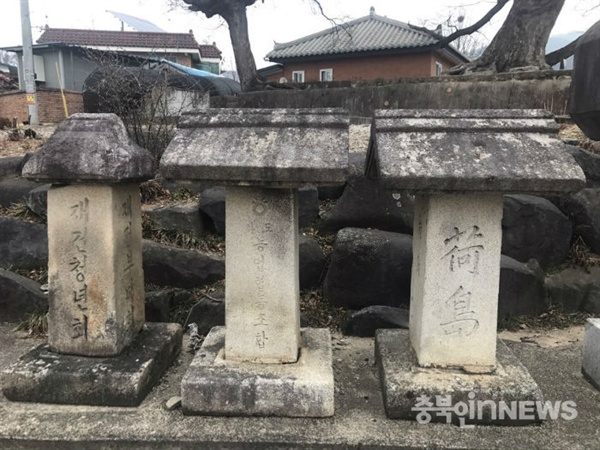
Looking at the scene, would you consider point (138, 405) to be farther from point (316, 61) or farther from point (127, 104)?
point (316, 61)

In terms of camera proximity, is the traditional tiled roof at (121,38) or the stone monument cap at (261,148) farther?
the traditional tiled roof at (121,38)

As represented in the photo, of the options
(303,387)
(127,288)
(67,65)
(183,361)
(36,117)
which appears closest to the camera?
(303,387)

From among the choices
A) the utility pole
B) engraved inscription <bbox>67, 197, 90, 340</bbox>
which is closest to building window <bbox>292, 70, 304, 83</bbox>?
the utility pole

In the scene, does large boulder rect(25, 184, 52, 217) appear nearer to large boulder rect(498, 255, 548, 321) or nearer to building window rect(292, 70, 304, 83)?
large boulder rect(498, 255, 548, 321)

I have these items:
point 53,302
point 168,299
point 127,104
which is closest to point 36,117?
point 127,104

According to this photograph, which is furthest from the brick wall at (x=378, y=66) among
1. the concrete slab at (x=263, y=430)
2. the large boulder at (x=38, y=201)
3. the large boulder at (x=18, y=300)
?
the concrete slab at (x=263, y=430)

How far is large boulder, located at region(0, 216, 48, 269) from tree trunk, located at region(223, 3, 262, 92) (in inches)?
272

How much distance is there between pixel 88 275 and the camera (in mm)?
2914

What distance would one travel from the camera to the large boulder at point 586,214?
492cm

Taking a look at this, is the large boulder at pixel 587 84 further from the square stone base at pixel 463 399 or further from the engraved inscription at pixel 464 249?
the square stone base at pixel 463 399

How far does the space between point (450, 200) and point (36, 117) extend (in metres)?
11.6

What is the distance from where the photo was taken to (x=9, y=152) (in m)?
7.29

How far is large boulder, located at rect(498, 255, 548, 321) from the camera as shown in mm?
4410

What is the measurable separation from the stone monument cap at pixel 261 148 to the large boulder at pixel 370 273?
6.49 feet
